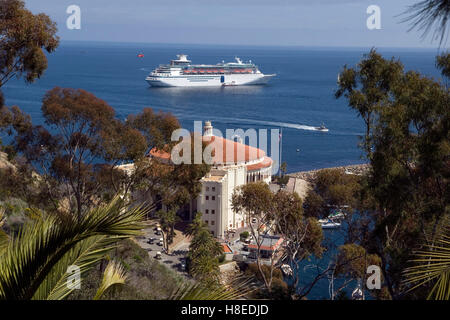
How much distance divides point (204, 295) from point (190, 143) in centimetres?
946

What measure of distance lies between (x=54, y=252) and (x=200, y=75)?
81698 millimetres

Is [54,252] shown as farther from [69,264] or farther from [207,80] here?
[207,80]

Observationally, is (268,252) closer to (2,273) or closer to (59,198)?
(59,198)

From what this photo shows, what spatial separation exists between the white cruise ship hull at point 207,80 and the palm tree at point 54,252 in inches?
3086

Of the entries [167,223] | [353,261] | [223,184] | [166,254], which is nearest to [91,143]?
[353,261]

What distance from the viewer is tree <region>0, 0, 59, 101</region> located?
8.69 m

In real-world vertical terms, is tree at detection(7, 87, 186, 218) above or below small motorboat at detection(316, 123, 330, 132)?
above

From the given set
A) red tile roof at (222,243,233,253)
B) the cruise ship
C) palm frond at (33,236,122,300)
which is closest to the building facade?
red tile roof at (222,243,233,253)

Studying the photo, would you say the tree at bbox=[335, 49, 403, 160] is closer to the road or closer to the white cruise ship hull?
the road

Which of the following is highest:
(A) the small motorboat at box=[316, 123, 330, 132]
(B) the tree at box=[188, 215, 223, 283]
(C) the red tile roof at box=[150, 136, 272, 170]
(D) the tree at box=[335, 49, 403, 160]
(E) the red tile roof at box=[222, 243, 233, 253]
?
(D) the tree at box=[335, 49, 403, 160]

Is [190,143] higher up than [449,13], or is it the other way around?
[449,13]
